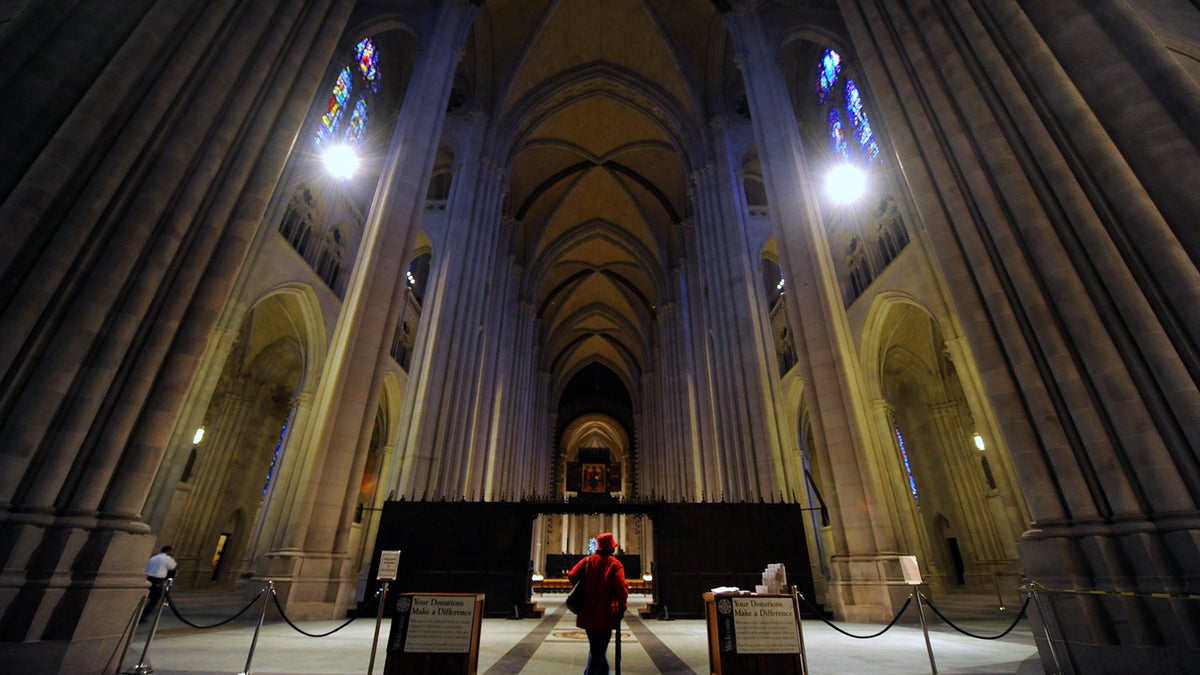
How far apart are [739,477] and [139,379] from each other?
13.2 m

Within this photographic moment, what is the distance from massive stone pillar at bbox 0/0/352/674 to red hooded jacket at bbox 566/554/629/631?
3.80m

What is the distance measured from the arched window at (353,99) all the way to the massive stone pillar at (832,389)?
12209mm

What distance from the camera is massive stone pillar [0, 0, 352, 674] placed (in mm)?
3869

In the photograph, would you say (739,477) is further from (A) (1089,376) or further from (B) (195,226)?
(B) (195,226)

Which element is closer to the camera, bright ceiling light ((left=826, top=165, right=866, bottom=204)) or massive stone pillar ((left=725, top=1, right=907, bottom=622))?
massive stone pillar ((left=725, top=1, right=907, bottom=622))

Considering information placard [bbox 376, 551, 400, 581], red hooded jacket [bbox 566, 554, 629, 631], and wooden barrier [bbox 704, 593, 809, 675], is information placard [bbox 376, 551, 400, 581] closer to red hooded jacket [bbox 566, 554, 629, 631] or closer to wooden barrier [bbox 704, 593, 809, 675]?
red hooded jacket [bbox 566, 554, 629, 631]

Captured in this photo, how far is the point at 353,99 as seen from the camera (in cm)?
1555

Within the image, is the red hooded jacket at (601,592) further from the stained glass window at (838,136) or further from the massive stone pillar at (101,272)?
the stained glass window at (838,136)

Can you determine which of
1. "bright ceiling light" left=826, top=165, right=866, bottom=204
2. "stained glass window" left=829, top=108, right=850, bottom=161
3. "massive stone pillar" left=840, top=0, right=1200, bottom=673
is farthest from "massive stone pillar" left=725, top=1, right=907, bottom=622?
"stained glass window" left=829, top=108, right=850, bottom=161

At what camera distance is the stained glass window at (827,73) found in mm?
16516

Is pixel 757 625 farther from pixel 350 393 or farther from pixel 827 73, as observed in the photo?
pixel 827 73

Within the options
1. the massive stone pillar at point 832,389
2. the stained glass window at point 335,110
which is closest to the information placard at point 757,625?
the massive stone pillar at point 832,389

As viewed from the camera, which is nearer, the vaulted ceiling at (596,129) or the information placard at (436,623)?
the information placard at (436,623)

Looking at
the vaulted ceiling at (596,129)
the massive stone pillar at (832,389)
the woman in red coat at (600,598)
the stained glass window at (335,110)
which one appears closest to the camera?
the woman in red coat at (600,598)
